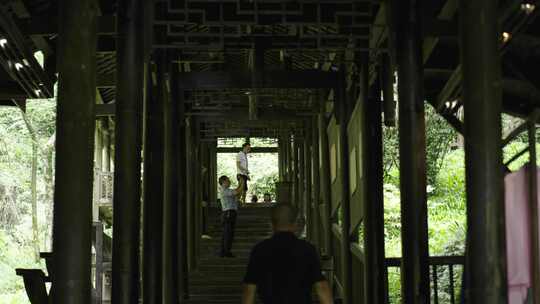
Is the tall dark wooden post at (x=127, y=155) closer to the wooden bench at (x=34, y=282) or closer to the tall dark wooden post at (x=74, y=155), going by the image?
the wooden bench at (x=34, y=282)

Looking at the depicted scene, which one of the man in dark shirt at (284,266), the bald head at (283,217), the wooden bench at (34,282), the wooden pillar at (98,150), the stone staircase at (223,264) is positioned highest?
the wooden pillar at (98,150)

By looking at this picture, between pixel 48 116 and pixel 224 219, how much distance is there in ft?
47.4

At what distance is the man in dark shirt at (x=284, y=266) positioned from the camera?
15.1 ft

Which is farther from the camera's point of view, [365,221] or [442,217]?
[442,217]

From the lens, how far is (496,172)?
14.5 ft

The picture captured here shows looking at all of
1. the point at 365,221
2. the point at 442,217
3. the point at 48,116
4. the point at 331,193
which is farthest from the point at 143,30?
the point at 48,116

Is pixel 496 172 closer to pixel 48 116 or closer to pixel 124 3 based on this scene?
pixel 124 3

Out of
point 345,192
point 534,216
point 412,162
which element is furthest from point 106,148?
point 534,216

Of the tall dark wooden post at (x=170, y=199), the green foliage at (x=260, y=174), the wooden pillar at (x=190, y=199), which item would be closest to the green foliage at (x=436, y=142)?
the wooden pillar at (x=190, y=199)

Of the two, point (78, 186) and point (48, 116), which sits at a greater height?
point (48, 116)

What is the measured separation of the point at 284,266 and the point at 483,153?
1334 mm

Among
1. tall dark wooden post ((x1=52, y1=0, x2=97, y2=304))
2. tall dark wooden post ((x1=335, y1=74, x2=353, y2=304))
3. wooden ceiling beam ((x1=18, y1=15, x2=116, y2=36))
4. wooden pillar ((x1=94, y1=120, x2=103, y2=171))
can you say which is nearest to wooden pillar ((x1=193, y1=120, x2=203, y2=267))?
wooden pillar ((x1=94, y1=120, x2=103, y2=171))

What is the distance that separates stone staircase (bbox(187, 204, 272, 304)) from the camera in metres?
12.2

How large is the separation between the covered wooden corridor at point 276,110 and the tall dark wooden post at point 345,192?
0.03m
